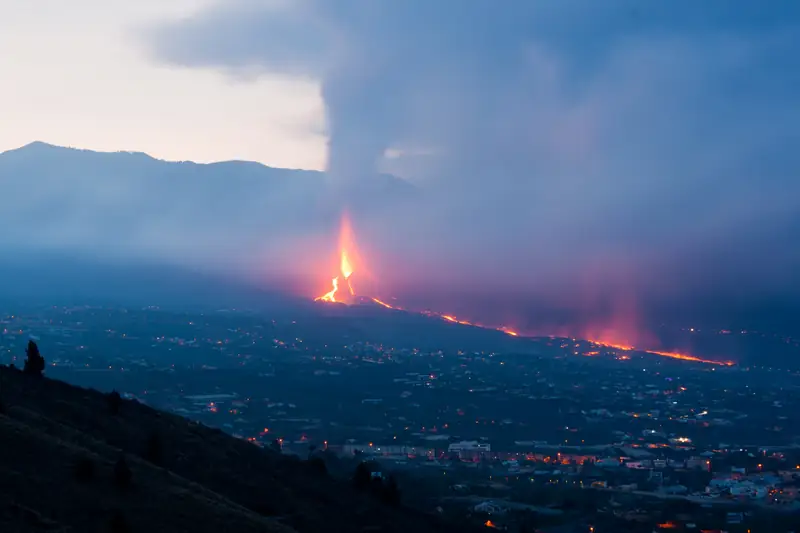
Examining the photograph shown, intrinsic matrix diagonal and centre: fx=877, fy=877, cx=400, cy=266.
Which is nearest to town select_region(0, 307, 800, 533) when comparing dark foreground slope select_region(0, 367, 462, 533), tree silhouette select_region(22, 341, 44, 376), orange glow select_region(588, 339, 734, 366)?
orange glow select_region(588, 339, 734, 366)

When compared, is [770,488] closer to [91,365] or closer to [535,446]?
[535,446]

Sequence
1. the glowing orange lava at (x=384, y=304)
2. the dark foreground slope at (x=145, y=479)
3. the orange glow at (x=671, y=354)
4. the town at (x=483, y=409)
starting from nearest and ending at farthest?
the dark foreground slope at (x=145, y=479) < the town at (x=483, y=409) < the orange glow at (x=671, y=354) < the glowing orange lava at (x=384, y=304)

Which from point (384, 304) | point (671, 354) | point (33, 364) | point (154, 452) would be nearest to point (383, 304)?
point (384, 304)

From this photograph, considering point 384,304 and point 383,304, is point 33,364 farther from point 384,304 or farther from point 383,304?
point 384,304

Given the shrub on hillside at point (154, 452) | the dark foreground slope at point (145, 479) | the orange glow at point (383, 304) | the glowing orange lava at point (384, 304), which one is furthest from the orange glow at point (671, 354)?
the shrub on hillside at point (154, 452)

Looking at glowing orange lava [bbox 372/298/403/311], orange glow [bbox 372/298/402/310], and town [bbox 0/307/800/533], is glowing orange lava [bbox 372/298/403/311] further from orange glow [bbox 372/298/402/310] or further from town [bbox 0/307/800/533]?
town [bbox 0/307/800/533]

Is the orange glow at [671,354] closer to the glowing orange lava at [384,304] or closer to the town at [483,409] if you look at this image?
the town at [483,409]
